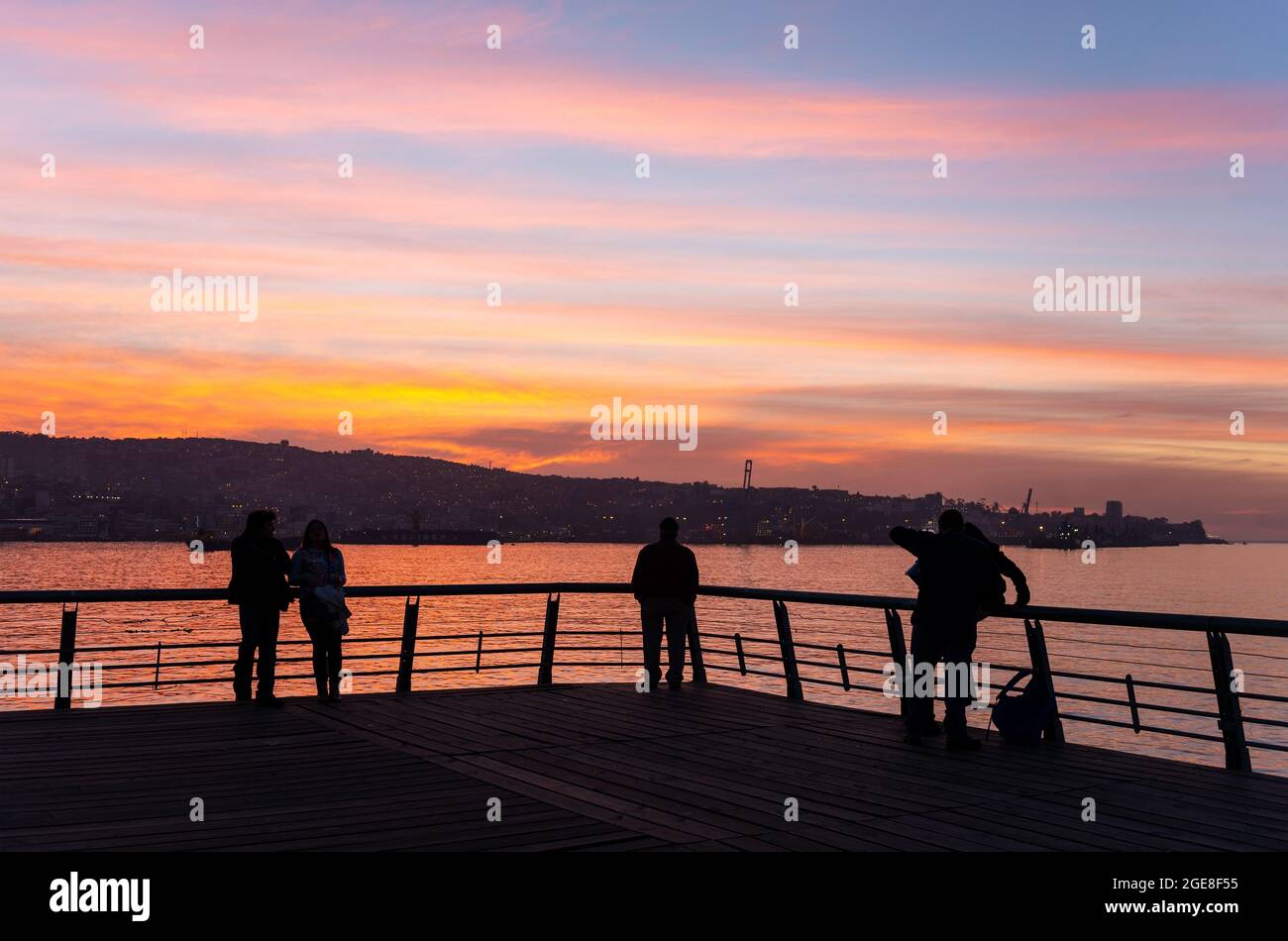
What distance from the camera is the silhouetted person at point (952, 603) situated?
32.9ft

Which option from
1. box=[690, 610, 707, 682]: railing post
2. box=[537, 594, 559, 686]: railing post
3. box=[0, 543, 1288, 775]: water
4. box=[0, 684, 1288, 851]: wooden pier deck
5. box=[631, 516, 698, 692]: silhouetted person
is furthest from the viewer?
box=[0, 543, 1288, 775]: water

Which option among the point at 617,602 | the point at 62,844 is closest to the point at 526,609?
the point at 617,602

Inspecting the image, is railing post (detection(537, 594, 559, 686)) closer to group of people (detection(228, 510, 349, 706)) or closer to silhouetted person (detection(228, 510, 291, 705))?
group of people (detection(228, 510, 349, 706))

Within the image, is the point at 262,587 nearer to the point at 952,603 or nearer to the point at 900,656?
the point at 900,656

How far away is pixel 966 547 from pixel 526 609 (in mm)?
94630

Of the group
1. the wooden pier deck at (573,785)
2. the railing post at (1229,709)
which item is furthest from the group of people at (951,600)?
the railing post at (1229,709)

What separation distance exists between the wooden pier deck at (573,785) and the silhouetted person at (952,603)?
0.39 metres

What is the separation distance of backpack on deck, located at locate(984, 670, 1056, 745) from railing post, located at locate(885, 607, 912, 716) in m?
0.74

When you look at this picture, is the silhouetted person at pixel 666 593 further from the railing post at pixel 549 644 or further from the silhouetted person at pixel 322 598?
the silhouetted person at pixel 322 598

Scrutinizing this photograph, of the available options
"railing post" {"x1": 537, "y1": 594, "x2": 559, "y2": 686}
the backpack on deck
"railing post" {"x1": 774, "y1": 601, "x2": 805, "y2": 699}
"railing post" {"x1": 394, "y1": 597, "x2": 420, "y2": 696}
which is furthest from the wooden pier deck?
"railing post" {"x1": 537, "y1": 594, "x2": 559, "y2": 686}

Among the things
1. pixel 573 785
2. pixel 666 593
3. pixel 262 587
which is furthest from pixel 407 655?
pixel 573 785

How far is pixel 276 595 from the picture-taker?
39.1ft

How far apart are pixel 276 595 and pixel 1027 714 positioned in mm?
6976

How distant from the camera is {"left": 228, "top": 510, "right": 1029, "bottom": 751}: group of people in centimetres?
1011
